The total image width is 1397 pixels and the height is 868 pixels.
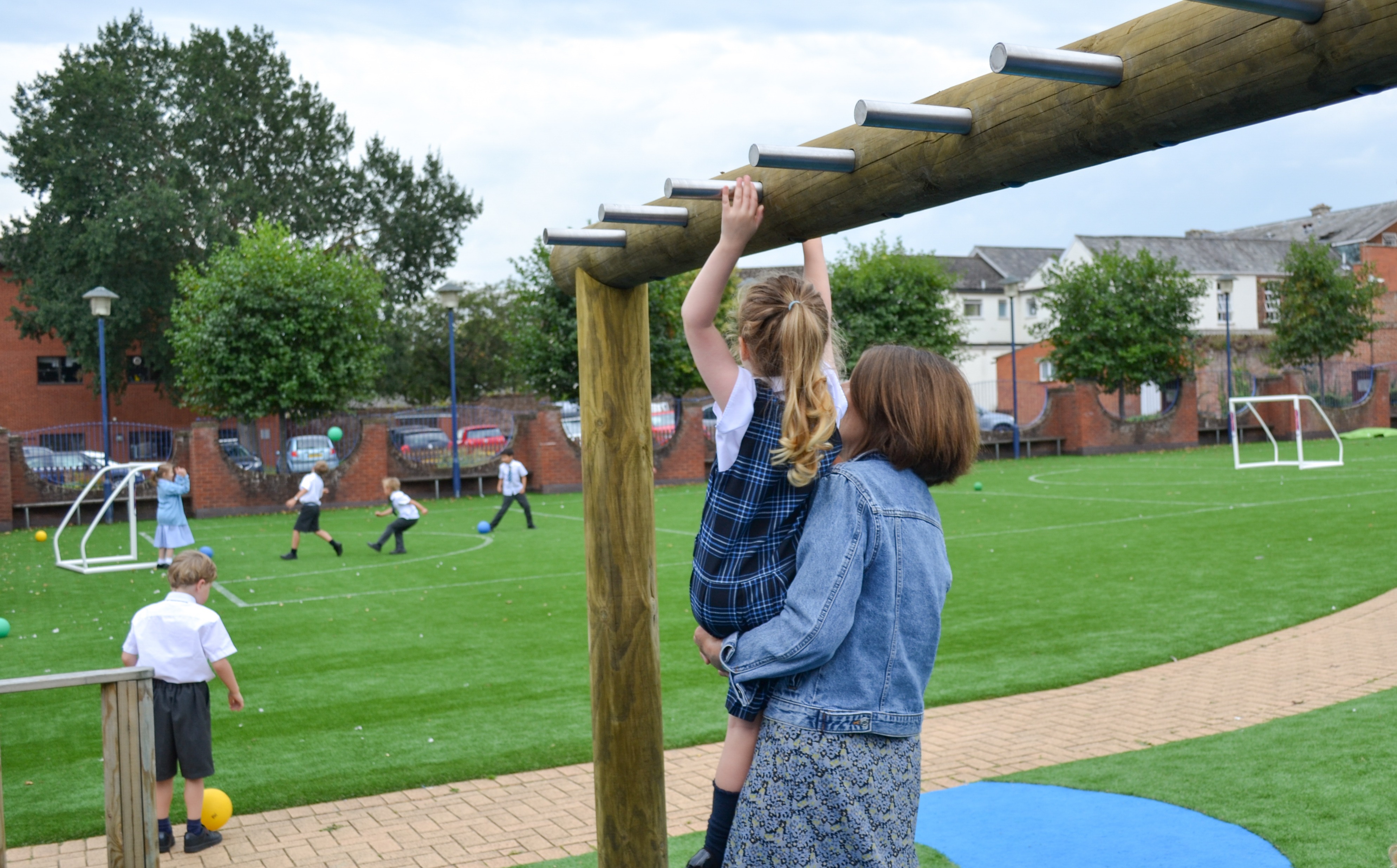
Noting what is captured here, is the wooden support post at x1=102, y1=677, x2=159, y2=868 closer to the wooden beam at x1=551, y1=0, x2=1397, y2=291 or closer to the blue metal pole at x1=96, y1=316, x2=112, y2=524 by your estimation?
the wooden beam at x1=551, y1=0, x2=1397, y2=291

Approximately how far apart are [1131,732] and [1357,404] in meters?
42.0

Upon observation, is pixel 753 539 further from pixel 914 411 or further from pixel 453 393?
pixel 453 393

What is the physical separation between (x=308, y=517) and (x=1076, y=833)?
1417 centimetres

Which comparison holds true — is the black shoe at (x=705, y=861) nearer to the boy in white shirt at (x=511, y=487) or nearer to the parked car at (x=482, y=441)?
the boy in white shirt at (x=511, y=487)

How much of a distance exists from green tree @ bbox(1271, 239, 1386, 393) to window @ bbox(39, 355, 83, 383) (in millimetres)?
48395

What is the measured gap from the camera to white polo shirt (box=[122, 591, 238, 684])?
5.56 meters

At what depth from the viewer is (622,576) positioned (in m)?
3.93

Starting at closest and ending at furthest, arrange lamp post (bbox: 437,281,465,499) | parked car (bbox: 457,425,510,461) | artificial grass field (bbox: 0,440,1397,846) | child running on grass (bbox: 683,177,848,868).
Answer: child running on grass (bbox: 683,177,848,868) → artificial grass field (bbox: 0,440,1397,846) → lamp post (bbox: 437,281,465,499) → parked car (bbox: 457,425,510,461)

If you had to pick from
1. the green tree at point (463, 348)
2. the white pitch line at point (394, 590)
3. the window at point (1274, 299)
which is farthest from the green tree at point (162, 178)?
the window at point (1274, 299)

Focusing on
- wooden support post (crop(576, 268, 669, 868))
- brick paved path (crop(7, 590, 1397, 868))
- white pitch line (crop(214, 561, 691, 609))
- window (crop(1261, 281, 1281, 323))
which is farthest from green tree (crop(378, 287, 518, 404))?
wooden support post (crop(576, 268, 669, 868))

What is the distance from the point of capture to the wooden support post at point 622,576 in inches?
153

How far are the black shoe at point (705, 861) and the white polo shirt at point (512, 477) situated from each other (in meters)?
17.4

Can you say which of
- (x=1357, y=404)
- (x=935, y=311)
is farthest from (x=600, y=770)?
(x=1357, y=404)

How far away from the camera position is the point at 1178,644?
9.39m
